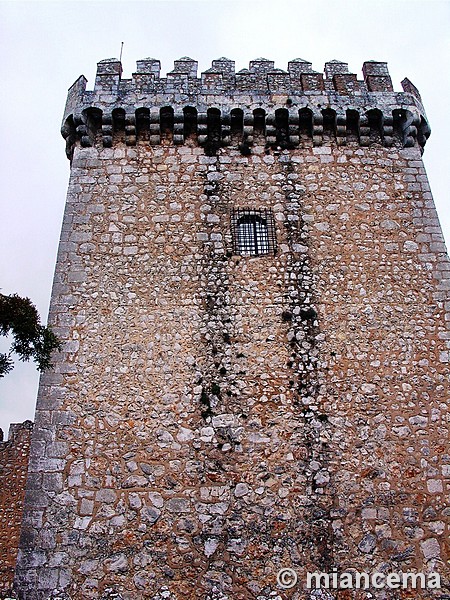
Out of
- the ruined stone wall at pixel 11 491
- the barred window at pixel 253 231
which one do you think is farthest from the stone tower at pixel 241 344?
the ruined stone wall at pixel 11 491

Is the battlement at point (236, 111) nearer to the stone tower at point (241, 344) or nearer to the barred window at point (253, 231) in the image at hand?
the stone tower at point (241, 344)

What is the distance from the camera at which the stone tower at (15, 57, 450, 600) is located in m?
6.75

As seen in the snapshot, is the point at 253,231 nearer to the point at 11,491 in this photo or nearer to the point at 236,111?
the point at 236,111

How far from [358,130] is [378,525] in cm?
627

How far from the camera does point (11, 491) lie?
13.3m

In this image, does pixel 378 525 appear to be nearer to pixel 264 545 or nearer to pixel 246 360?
pixel 264 545

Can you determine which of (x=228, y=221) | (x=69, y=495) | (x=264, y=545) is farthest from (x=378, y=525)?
(x=228, y=221)

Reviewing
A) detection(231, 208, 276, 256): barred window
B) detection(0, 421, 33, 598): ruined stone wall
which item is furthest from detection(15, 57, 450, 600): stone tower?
detection(0, 421, 33, 598): ruined stone wall

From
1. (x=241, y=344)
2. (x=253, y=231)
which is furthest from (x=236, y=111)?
(x=241, y=344)

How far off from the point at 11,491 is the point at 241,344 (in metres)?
8.39

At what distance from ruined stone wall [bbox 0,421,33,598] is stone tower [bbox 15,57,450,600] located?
6.81 metres

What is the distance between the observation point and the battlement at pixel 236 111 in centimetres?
951

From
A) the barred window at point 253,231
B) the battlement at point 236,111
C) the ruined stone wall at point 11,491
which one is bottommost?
the ruined stone wall at point 11,491

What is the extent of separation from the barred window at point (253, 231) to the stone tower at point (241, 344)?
0.11ft
